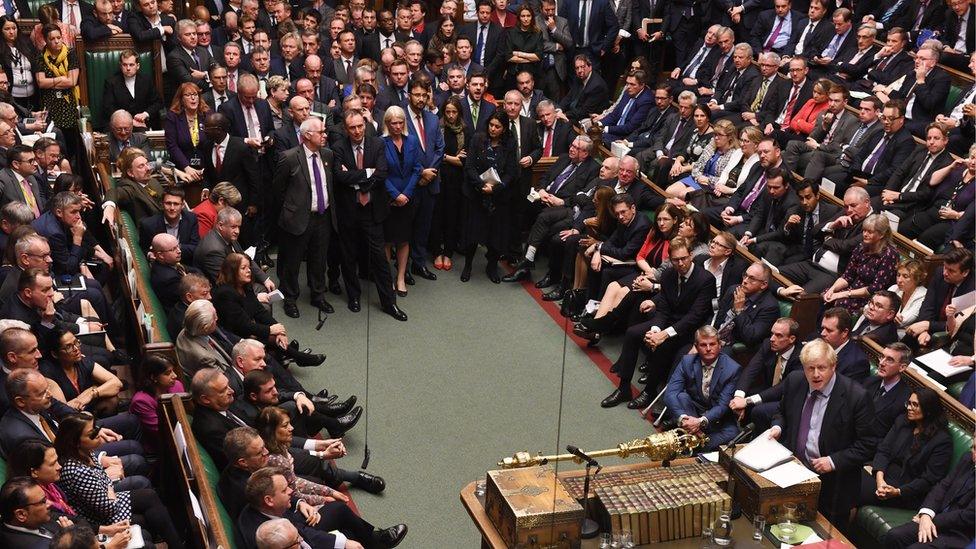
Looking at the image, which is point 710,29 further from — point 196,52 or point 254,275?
point 254,275

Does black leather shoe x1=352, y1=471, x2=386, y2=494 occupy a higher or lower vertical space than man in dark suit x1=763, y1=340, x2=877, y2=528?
lower

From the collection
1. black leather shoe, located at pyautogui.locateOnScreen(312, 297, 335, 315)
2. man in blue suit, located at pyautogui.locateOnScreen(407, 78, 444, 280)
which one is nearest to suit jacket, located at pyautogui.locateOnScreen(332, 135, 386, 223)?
man in blue suit, located at pyautogui.locateOnScreen(407, 78, 444, 280)

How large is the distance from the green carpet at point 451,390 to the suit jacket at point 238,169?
2.65ft

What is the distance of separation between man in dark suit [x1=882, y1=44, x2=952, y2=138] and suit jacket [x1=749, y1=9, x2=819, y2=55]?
4.75 ft

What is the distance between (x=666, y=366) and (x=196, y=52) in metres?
4.79

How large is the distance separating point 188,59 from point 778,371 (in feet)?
17.8

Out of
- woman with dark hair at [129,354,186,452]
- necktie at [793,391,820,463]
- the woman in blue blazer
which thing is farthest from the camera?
the woman in blue blazer

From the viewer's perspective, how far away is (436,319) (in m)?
8.15

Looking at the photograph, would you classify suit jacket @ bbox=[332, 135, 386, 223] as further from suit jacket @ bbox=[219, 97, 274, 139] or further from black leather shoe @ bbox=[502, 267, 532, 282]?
black leather shoe @ bbox=[502, 267, 532, 282]

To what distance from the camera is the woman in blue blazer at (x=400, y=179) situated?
26.7 ft

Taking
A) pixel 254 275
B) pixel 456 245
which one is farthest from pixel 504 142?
pixel 254 275

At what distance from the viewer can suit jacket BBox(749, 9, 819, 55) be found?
10078 mm

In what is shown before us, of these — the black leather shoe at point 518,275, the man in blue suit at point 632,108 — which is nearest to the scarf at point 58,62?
the black leather shoe at point 518,275

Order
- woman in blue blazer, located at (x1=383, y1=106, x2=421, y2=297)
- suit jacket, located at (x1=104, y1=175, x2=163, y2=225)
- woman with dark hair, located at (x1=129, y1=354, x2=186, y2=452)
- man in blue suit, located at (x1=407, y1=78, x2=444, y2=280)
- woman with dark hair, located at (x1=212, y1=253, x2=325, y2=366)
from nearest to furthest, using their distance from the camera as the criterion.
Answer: woman with dark hair, located at (x1=129, y1=354, x2=186, y2=452) < woman with dark hair, located at (x1=212, y1=253, x2=325, y2=366) < suit jacket, located at (x1=104, y1=175, x2=163, y2=225) < woman in blue blazer, located at (x1=383, y1=106, x2=421, y2=297) < man in blue suit, located at (x1=407, y1=78, x2=444, y2=280)
